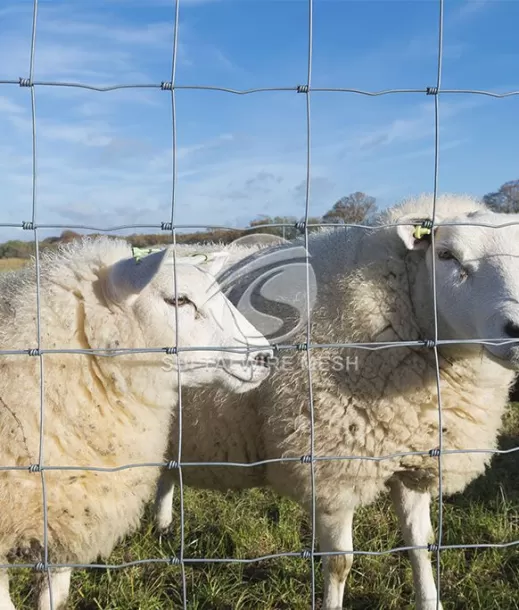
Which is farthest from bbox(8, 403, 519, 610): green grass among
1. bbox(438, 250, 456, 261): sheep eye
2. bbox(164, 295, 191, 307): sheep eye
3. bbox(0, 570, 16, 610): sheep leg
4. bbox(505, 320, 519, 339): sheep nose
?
bbox(438, 250, 456, 261): sheep eye

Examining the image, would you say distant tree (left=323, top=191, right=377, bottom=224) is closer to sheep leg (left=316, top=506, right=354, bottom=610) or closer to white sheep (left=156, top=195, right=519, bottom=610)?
white sheep (left=156, top=195, right=519, bottom=610)

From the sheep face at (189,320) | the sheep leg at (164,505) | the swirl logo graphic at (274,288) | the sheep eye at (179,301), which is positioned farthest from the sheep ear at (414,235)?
the sheep leg at (164,505)

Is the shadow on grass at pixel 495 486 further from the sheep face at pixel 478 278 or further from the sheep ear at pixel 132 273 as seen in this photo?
the sheep ear at pixel 132 273

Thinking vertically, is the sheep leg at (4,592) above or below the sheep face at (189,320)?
below

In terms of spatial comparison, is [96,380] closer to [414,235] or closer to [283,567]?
[414,235]

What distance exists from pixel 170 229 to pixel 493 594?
7.12ft

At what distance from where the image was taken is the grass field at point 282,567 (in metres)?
2.78

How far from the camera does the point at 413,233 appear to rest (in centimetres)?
253

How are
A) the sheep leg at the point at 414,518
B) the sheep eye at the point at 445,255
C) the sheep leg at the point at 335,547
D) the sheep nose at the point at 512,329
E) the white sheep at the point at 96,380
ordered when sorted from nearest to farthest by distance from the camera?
the white sheep at the point at 96,380, the sheep nose at the point at 512,329, the sheep eye at the point at 445,255, the sheep leg at the point at 335,547, the sheep leg at the point at 414,518

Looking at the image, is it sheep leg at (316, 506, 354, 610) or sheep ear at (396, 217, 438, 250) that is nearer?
sheep ear at (396, 217, 438, 250)

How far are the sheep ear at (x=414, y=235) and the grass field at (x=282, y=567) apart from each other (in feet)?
5.09

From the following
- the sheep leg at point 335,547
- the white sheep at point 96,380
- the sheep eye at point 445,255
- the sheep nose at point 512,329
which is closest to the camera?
the white sheep at point 96,380

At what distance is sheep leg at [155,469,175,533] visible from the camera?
12.1 feet

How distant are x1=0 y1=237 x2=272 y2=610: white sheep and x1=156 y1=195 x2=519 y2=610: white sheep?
16.3 inches
